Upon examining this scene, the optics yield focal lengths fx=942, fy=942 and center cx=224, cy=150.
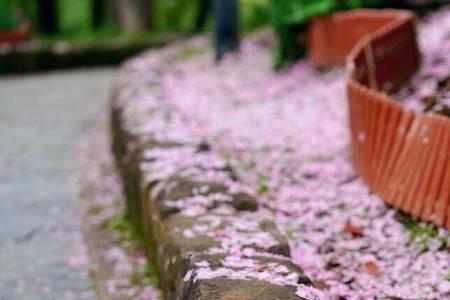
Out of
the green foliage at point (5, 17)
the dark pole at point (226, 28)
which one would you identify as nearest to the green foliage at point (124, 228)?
the dark pole at point (226, 28)

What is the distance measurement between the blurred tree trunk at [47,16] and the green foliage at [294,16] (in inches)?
611

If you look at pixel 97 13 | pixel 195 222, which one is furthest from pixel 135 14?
pixel 195 222

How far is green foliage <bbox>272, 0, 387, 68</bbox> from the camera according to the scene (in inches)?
440

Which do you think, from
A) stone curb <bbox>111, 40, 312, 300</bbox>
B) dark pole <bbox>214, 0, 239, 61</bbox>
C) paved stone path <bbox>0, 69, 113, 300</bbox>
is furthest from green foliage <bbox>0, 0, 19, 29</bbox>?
stone curb <bbox>111, 40, 312, 300</bbox>

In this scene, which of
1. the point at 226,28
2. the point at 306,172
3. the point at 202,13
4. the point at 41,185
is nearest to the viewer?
the point at 306,172

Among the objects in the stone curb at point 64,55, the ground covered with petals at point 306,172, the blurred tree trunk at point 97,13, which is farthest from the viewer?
the blurred tree trunk at point 97,13

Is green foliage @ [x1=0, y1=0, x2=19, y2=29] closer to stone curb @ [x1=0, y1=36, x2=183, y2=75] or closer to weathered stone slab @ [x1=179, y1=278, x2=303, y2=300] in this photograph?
stone curb @ [x1=0, y1=36, x2=183, y2=75]

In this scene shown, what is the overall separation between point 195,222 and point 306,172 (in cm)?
237

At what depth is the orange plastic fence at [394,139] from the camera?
5223mm

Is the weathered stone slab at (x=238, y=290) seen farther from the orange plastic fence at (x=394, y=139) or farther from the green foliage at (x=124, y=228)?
the green foliage at (x=124, y=228)

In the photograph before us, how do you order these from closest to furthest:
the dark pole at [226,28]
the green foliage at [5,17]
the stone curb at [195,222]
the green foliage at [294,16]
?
the stone curb at [195,222] < the green foliage at [294,16] < the dark pole at [226,28] < the green foliage at [5,17]

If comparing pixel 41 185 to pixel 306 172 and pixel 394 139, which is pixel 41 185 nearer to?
pixel 306 172

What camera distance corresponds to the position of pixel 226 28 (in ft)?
46.0

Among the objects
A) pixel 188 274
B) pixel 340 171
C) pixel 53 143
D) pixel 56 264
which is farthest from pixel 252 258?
pixel 53 143
